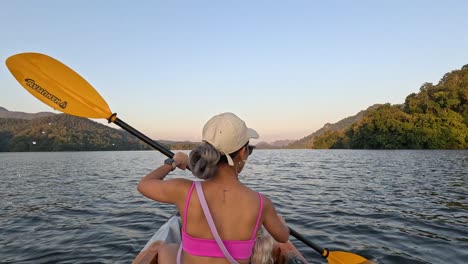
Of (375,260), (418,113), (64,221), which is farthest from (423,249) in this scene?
(418,113)

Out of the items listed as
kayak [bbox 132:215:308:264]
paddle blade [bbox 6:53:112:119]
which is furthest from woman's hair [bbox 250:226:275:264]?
paddle blade [bbox 6:53:112:119]

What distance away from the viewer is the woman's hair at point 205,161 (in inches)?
96.1

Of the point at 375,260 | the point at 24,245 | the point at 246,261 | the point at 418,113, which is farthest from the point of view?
the point at 418,113

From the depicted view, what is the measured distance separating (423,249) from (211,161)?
219 inches

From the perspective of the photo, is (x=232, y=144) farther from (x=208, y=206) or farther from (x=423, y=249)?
(x=423, y=249)

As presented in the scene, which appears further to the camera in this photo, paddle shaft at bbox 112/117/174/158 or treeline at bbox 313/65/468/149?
→ treeline at bbox 313/65/468/149

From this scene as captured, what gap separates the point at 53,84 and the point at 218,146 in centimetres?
381

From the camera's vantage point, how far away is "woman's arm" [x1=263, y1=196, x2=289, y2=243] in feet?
8.53

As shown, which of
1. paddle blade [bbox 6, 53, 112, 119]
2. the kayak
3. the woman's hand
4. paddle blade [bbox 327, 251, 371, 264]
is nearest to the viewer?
the woman's hand

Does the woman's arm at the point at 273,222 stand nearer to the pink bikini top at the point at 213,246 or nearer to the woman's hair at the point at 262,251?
the pink bikini top at the point at 213,246

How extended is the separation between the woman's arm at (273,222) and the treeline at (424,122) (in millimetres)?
73063

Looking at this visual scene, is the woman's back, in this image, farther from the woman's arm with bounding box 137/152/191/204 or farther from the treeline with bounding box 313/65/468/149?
the treeline with bounding box 313/65/468/149

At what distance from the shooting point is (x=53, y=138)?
11856 cm

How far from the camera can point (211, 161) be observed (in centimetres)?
244
